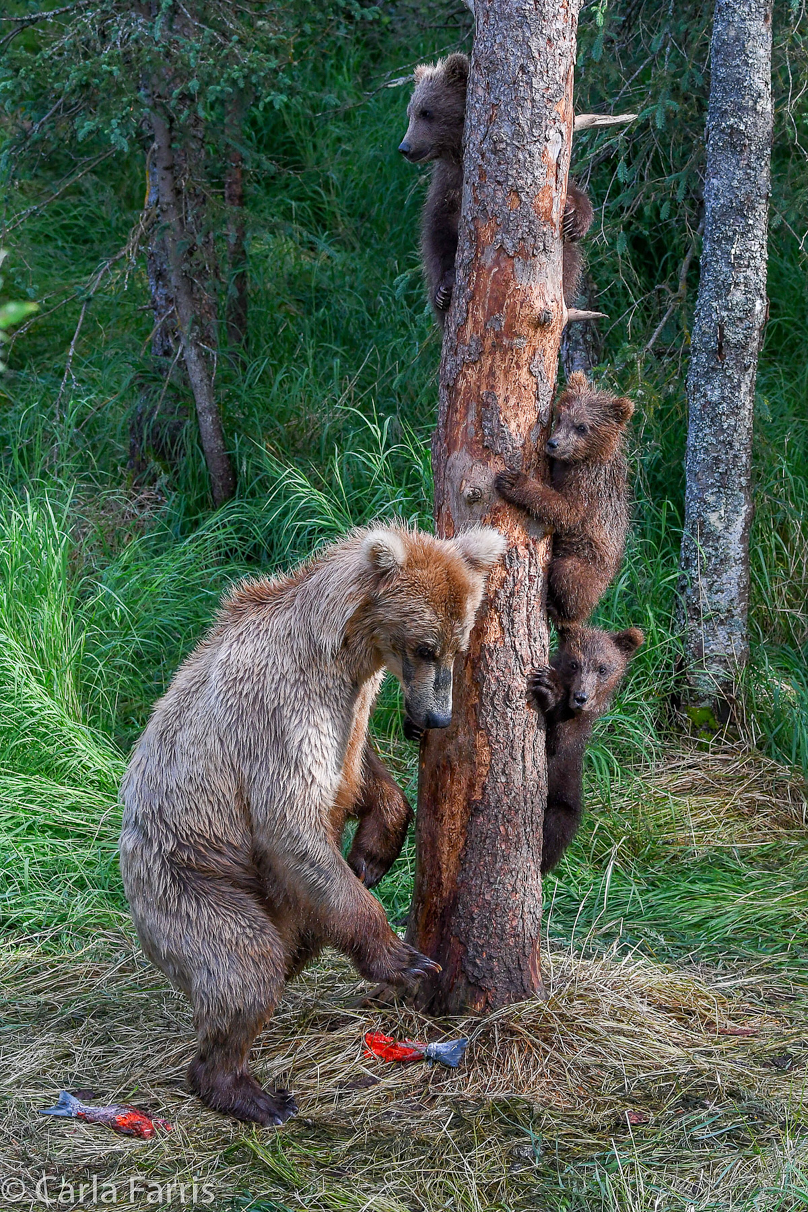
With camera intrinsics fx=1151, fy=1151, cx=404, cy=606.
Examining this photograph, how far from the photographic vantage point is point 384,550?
3350 millimetres

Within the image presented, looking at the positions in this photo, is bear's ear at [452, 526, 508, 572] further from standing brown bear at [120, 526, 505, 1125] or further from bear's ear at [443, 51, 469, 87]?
bear's ear at [443, 51, 469, 87]

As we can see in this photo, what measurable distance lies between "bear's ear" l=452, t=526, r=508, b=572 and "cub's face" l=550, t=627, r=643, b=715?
0.77 meters

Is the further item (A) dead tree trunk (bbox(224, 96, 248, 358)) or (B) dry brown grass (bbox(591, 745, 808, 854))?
(A) dead tree trunk (bbox(224, 96, 248, 358))

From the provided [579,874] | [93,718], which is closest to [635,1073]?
[579,874]

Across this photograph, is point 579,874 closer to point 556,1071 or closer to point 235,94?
point 556,1071

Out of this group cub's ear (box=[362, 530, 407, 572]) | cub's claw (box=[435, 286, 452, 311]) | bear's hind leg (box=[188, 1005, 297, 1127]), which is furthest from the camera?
cub's claw (box=[435, 286, 452, 311])

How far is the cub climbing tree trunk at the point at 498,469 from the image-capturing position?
3.46 metres

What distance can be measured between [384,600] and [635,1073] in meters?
1.69

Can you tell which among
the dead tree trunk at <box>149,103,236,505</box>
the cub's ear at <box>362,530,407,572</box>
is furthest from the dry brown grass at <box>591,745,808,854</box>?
the dead tree trunk at <box>149,103,236,505</box>

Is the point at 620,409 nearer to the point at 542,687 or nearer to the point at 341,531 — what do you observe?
the point at 542,687

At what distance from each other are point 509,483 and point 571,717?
1045 millimetres

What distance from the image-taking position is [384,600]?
3426mm

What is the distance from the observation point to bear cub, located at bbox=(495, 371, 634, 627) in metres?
3.82

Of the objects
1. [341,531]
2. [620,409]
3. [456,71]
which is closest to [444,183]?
[456,71]
